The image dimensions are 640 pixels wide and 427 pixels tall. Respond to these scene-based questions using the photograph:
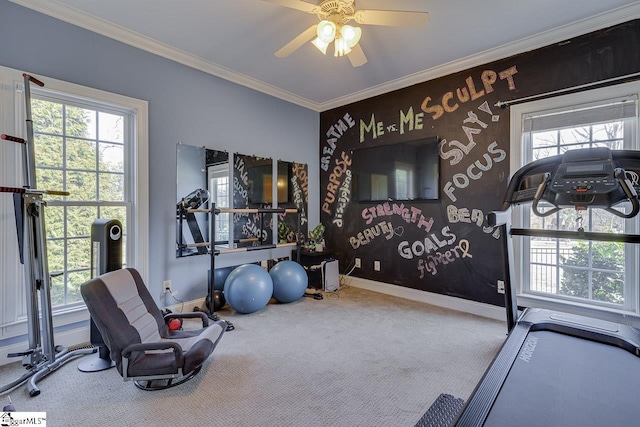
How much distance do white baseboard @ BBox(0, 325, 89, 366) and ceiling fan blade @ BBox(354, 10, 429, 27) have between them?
3.50m

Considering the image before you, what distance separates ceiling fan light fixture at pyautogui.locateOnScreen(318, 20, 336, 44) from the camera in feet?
6.79

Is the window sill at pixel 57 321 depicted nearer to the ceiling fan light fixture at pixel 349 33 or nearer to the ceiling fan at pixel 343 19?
the ceiling fan at pixel 343 19

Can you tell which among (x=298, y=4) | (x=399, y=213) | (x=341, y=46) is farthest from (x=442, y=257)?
(x=298, y=4)

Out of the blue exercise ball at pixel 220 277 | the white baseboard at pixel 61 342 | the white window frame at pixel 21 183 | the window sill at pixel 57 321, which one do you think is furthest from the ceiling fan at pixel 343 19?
the white baseboard at pixel 61 342

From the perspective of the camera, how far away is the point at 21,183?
2373 millimetres

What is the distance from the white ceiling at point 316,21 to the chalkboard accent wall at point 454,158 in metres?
0.18

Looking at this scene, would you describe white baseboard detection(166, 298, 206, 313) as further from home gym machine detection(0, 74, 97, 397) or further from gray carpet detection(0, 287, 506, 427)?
home gym machine detection(0, 74, 97, 397)

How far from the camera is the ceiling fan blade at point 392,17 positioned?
77.7 inches

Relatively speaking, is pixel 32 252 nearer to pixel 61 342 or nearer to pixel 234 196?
pixel 61 342

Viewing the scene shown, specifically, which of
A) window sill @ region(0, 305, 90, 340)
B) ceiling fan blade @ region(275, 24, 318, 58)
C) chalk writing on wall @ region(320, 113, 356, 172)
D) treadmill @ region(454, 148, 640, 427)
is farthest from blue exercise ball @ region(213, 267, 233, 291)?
treadmill @ region(454, 148, 640, 427)

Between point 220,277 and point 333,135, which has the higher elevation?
point 333,135

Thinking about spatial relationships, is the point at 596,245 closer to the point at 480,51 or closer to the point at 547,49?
the point at 547,49

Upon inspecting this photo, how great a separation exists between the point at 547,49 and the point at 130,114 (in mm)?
4200

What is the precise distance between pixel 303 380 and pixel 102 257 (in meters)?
1.80
